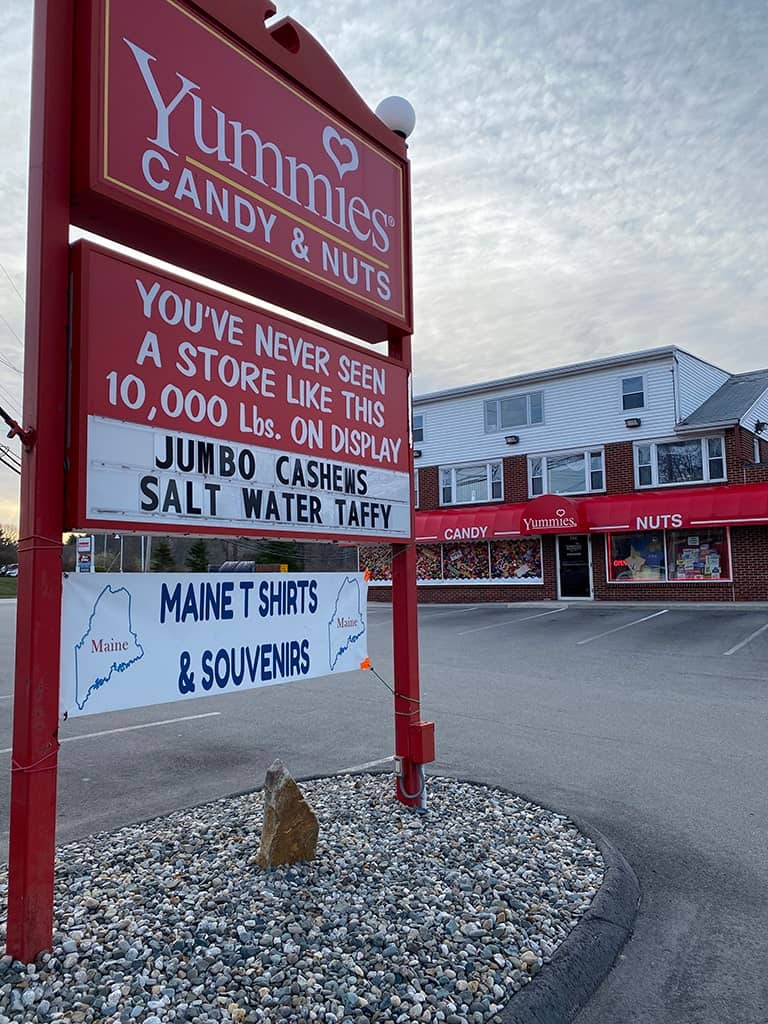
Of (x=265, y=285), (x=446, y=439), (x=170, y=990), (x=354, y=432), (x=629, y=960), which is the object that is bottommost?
(x=629, y=960)

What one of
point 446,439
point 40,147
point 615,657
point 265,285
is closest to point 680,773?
point 265,285

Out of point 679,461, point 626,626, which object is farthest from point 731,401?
point 626,626

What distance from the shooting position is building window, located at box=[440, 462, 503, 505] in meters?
29.1

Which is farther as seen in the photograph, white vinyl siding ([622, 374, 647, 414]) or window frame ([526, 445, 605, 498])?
window frame ([526, 445, 605, 498])

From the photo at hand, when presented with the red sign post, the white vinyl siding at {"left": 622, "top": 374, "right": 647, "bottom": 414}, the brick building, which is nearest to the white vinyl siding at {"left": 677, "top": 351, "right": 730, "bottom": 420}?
the brick building

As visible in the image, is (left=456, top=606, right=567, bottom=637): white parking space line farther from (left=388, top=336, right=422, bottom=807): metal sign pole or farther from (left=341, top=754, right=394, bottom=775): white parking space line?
(left=388, top=336, right=422, bottom=807): metal sign pole

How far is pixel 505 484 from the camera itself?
2864 centimetres

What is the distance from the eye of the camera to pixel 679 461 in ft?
81.4

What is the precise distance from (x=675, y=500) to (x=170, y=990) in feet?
74.8

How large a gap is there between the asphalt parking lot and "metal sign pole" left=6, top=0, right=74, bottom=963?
214 cm

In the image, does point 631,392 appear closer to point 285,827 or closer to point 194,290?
point 194,290

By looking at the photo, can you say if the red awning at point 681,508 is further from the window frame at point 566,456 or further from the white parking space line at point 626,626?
the white parking space line at point 626,626

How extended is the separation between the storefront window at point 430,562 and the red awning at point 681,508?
688cm

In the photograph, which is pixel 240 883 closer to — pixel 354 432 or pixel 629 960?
pixel 629 960
